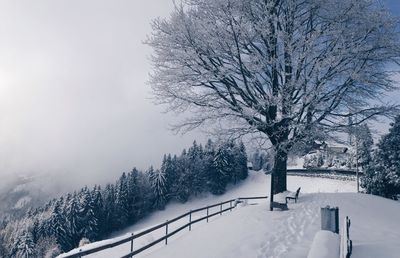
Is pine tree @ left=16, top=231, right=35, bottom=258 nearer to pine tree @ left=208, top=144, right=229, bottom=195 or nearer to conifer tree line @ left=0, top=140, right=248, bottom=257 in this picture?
conifer tree line @ left=0, top=140, right=248, bottom=257

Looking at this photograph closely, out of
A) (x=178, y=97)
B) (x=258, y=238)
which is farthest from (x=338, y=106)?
(x=258, y=238)

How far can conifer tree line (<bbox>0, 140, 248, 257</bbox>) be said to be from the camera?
71875mm

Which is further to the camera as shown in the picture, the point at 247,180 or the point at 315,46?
the point at 247,180

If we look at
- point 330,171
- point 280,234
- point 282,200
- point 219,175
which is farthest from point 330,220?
point 219,175

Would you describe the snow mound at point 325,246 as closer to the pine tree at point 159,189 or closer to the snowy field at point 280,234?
the snowy field at point 280,234

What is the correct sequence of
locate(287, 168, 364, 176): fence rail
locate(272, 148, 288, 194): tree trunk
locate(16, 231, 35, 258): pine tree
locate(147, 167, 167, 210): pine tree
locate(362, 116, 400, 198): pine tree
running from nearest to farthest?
locate(272, 148, 288, 194): tree trunk
locate(362, 116, 400, 198): pine tree
locate(287, 168, 364, 176): fence rail
locate(16, 231, 35, 258): pine tree
locate(147, 167, 167, 210): pine tree

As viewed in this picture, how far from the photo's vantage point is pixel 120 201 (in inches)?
3140

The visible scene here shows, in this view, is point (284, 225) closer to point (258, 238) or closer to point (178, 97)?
point (258, 238)

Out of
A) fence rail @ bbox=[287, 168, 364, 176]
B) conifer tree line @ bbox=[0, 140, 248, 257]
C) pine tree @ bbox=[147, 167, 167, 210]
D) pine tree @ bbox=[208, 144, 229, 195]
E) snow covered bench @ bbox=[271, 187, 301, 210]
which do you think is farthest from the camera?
pine tree @ bbox=[208, 144, 229, 195]

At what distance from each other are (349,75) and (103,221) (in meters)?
72.3

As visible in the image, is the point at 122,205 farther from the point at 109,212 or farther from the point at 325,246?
the point at 325,246

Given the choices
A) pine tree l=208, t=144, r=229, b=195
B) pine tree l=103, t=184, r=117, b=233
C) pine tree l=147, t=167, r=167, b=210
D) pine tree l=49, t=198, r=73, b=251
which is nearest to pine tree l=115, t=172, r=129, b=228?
pine tree l=103, t=184, r=117, b=233

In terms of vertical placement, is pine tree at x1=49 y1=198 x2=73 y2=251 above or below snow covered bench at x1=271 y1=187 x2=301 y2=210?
below

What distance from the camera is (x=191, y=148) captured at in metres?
95.4
